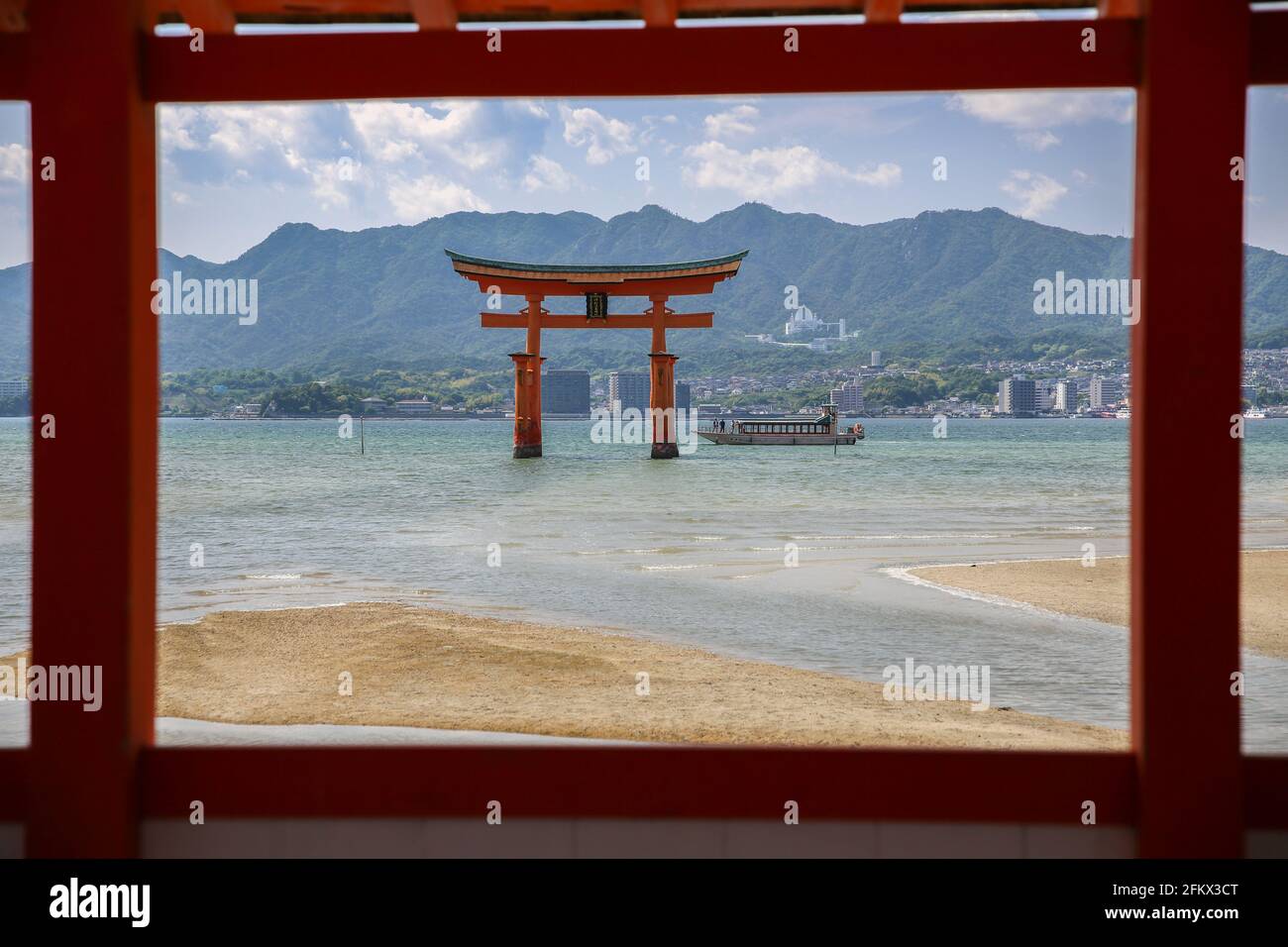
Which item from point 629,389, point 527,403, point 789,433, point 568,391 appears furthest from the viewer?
point 568,391

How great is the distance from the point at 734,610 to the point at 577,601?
1.87 m

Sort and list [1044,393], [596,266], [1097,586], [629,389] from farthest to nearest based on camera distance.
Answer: [629,389]
[1044,393]
[596,266]
[1097,586]

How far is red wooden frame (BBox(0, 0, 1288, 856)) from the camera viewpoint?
2.23m

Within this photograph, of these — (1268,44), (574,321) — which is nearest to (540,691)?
(1268,44)

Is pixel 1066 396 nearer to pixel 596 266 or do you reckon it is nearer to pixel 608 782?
pixel 596 266

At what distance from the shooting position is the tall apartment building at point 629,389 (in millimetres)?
126938

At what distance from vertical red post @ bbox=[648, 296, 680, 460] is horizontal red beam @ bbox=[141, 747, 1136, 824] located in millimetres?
31585

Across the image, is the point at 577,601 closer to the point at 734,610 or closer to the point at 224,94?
the point at 734,610

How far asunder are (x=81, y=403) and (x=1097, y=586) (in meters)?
11.6

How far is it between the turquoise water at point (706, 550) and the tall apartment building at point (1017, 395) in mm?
79344

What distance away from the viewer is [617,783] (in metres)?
2.45

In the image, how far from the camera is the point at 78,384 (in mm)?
2336

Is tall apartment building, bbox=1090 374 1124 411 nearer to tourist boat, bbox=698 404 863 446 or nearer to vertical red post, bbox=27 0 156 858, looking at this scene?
tourist boat, bbox=698 404 863 446
